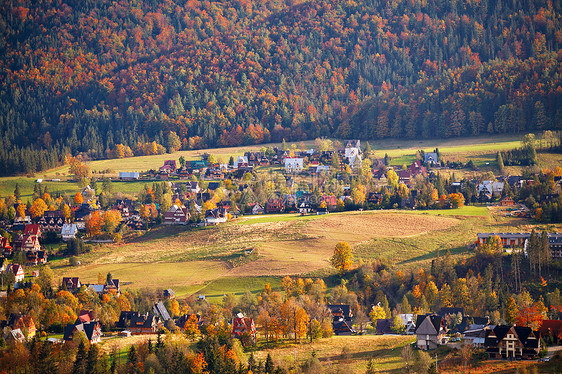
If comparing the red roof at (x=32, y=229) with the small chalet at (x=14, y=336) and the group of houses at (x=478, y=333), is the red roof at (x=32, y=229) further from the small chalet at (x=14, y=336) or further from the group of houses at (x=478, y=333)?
the group of houses at (x=478, y=333)

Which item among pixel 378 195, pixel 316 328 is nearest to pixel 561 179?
pixel 378 195

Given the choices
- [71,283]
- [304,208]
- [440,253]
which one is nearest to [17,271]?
[71,283]

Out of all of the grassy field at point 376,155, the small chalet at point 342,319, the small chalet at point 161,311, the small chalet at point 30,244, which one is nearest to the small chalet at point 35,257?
the small chalet at point 30,244

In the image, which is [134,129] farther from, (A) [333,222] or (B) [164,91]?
(A) [333,222]

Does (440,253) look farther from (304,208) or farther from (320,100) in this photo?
(320,100)

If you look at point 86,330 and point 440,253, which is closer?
point 86,330
